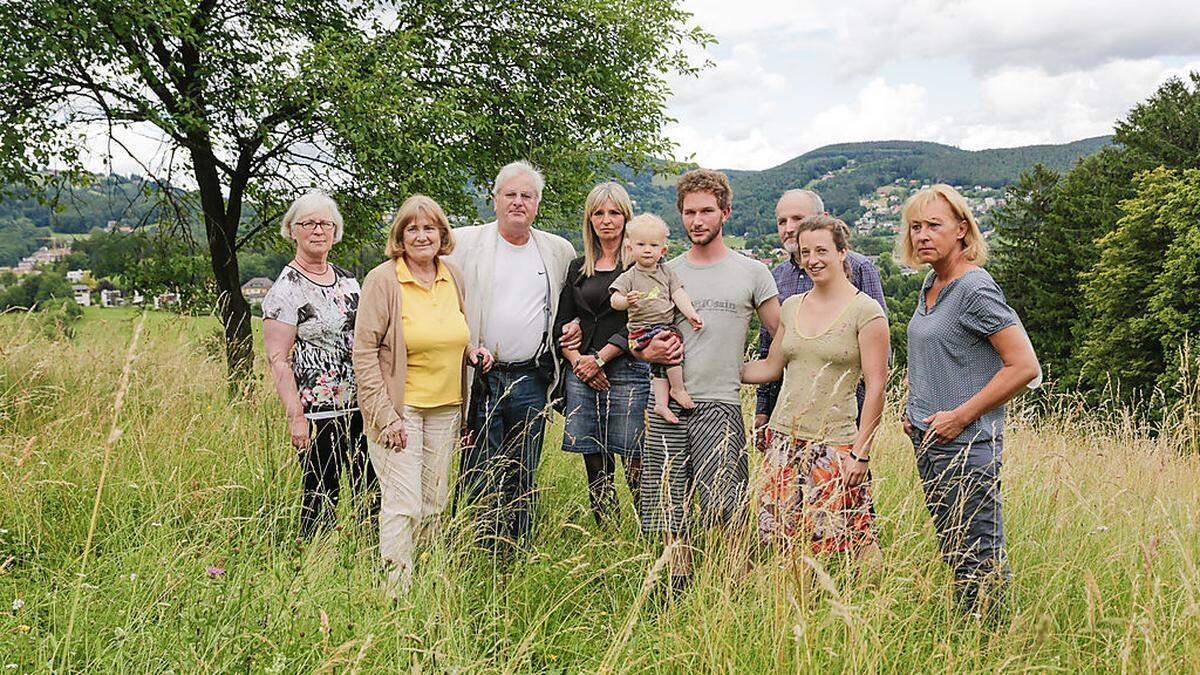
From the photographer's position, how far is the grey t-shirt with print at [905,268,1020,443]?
2.93m

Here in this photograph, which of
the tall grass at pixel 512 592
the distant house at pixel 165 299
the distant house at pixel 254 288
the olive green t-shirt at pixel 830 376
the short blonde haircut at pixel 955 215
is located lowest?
the tall grass at pixel 512 592

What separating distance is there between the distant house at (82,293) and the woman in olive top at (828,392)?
27.3ft

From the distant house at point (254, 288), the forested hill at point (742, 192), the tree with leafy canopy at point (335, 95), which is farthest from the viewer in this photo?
the forested hill at point (742, 192)

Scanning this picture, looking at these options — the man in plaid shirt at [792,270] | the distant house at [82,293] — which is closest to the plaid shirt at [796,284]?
the man in plaid shirt at [792,270]

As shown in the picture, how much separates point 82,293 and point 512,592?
29.7ft

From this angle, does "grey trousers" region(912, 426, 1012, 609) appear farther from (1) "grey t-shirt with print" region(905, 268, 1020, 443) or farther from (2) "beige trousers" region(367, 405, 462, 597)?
(2) "beige trousers" region(367, 405, 462, 597)

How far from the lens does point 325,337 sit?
3.90 metres

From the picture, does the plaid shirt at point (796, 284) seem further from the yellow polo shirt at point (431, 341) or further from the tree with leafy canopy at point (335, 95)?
the tree with leafy canopy at point (335, 95)

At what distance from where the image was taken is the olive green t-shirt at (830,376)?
3.34 meters

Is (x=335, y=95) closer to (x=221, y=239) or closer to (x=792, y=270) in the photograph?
(x=221, y=239)

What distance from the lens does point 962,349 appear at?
303 centimetres

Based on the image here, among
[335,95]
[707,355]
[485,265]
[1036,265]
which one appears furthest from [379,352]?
[1036,265]

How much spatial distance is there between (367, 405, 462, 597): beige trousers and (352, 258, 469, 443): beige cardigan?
0.13 meters

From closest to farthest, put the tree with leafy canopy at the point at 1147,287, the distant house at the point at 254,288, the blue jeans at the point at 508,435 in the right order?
the blue jeans at the point at 508,435 < the distant house at the point at 254,288 < the tree with leafy canopy at the point at 1147,287
